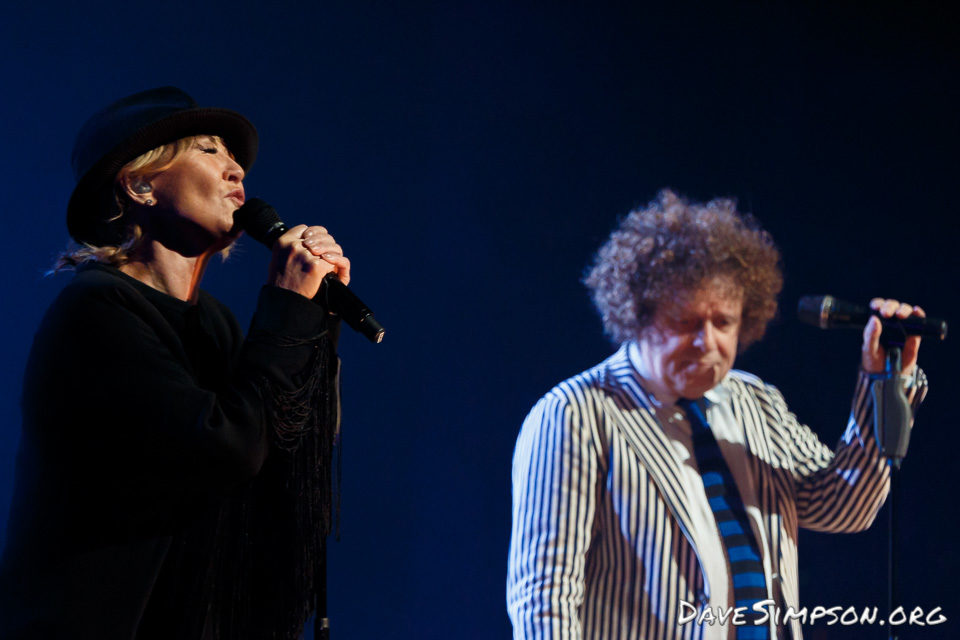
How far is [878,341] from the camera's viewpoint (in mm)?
1828

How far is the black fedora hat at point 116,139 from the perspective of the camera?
134cm

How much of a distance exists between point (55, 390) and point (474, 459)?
1064 mm

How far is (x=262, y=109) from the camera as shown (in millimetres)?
2119

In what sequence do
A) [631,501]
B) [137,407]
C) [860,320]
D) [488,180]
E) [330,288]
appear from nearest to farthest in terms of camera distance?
[137,407]
[330,288]
[631,501]
[860,320]
[488,180]

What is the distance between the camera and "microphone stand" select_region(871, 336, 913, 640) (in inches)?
71.6

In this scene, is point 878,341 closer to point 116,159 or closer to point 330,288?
point 330,288

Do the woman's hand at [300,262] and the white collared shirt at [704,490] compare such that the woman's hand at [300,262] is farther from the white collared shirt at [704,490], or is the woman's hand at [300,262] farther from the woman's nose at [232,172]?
the white collared shirt at [704,490]

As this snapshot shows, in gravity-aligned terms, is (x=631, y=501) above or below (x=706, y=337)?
below

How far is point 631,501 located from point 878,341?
636 millimetres

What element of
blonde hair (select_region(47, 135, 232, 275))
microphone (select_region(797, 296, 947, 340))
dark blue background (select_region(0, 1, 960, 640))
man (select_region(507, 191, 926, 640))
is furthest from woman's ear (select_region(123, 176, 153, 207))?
microphone (select_region(797, 296, 947, 340))

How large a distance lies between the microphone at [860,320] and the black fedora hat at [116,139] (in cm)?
127

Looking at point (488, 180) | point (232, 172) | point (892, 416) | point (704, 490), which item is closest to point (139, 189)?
point (232, 172)

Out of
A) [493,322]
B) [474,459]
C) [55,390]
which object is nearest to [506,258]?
[493,322]

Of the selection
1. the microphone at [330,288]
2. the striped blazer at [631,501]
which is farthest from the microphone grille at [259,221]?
the striped blazer at [631,501]
